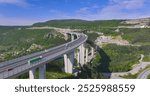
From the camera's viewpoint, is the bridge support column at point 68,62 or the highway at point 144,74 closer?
the bridge support column at point 68,62

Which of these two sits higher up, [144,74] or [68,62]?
[68,62]

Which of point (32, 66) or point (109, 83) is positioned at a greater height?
point (109, 83)

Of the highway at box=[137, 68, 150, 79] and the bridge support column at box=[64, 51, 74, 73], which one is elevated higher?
the bridge support column at box=[64, 51, 74, 73]

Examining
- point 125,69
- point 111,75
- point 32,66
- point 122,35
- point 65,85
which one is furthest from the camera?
point 122,35

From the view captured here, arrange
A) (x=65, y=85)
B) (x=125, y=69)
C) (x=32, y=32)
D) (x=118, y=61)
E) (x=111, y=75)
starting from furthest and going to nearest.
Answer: (x=32, y=32) < (x=118, y=61) < (x=125, y=69) < (x=111, y=75) < (x=65, y=85)

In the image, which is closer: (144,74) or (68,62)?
(68,62)

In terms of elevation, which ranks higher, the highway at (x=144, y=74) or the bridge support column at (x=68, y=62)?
the bridge support column at (x=68, y=62)

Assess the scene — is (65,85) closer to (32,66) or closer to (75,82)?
(75,82)

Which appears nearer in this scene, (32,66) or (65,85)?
(65,85)

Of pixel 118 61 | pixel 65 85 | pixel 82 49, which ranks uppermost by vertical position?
pixel 65 85

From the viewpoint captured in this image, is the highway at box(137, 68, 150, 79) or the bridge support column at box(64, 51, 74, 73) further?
the highway at box(137, 68, 150, 79)

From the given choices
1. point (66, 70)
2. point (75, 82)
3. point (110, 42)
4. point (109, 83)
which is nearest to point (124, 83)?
point (109, 83)
